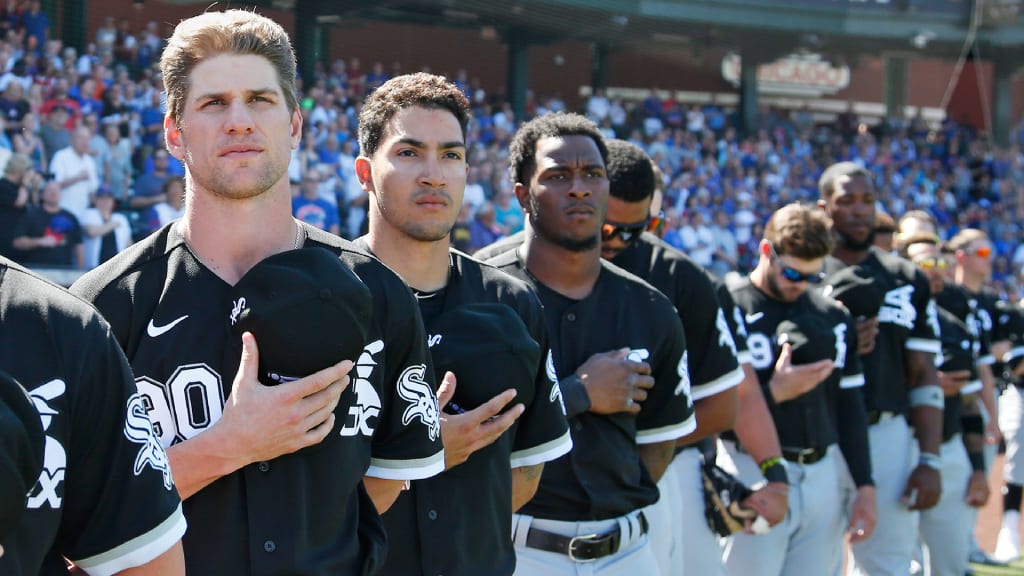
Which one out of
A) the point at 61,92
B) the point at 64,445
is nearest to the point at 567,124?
the point at 64,445

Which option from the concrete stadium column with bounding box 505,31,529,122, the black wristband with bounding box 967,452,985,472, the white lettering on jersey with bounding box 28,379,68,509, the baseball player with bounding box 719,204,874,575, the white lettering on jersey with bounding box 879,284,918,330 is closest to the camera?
the white lettering on jersey with bounding box 28,379,68,509

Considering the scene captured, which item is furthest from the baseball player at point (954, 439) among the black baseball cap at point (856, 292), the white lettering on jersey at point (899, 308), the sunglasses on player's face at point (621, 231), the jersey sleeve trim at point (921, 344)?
the sunglasses on player's face at point (621, 231)

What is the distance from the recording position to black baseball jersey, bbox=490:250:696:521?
12.1 ft

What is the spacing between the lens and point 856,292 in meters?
6.45

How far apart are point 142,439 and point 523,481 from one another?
145 centimetres

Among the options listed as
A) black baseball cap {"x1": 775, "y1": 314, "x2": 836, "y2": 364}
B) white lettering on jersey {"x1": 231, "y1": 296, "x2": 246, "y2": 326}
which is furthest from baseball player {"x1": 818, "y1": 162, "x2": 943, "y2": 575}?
white lettering on jersey {"x1": 231, "y1": 296, "x2": 246, "y2": 326}

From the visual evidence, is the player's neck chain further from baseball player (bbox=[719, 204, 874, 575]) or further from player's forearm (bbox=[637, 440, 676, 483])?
baseball player (bbox=[719, 204, 874, 575])

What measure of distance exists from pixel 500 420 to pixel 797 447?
3137 mm

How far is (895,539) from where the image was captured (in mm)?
6539

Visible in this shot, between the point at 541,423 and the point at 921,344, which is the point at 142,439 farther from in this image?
the point at 921,344

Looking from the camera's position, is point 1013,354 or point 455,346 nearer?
point 455,346

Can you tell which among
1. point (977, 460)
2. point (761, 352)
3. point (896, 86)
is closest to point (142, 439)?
point (761, 352)

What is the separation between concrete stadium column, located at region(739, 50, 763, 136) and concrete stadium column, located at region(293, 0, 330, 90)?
35.9 feet

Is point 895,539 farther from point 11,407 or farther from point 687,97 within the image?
point 687,97
